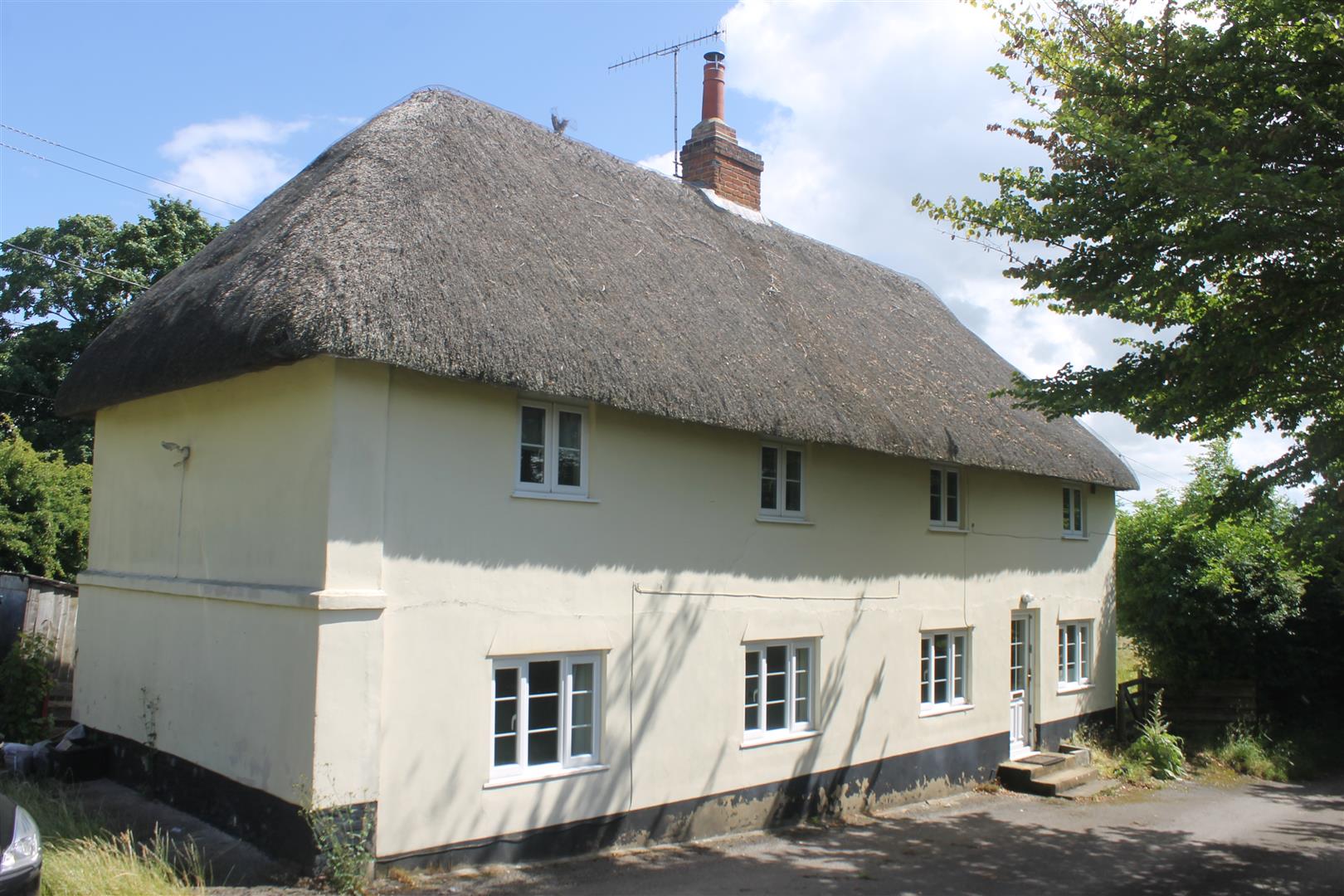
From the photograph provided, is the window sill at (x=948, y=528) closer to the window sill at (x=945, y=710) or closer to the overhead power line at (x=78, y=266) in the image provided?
the window sill at (x=945, y=710)

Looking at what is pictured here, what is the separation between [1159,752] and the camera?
638 inches

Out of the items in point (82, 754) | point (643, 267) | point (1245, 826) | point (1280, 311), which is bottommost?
point (1245, 826)

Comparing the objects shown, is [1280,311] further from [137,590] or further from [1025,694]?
[137,590]

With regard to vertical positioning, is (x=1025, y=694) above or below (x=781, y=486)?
below

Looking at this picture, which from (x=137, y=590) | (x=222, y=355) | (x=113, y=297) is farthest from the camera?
(x=113, y=297)

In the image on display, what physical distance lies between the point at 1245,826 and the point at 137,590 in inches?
526

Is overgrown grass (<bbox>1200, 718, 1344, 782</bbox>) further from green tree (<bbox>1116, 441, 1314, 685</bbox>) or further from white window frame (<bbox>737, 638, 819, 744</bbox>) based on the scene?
white window frame (<bbox>737, 638, 819, 744</bbox>)

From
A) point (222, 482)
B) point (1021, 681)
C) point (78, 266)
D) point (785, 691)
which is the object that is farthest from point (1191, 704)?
point (78, 266)

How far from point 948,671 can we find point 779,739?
3.84 m

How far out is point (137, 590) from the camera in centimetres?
1036

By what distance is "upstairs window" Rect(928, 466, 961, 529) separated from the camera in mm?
13805

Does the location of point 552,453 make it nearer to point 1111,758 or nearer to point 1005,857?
point 1005,857

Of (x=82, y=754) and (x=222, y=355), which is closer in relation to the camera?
(x=222, y=355)

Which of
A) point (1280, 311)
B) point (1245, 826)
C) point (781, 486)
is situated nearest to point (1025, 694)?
point (1245, 826)
